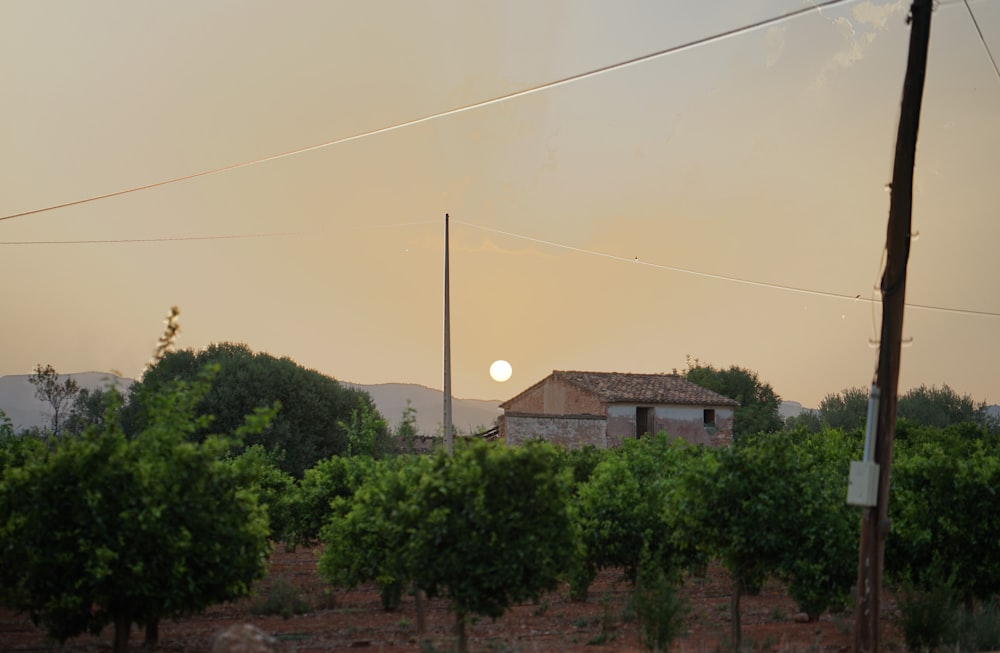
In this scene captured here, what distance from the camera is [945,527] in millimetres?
19922

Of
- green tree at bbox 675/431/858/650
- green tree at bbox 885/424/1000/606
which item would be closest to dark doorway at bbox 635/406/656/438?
green tree at bbox 885/424/1000/606

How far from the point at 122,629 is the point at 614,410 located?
155 feet

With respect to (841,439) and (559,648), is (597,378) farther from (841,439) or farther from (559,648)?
(559,648)

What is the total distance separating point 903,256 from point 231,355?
57941mm

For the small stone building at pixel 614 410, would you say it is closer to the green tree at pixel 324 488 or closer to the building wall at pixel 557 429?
the building wall at pixel 557 429

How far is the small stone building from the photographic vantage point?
2212 inches

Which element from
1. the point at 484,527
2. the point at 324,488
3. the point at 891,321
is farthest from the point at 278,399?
the point at 891,321

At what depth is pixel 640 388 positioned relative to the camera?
2504 inches

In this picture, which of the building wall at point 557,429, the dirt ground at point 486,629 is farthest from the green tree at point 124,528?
the building wall at point 557,429

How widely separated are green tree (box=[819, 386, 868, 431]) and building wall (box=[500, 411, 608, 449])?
35966mm

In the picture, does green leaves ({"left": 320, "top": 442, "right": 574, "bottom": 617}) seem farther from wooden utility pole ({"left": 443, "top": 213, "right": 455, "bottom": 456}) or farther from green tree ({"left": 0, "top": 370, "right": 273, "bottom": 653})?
wooden utility pole ({"left": 443, "top": 213, "right": 455, "bottom": 456})

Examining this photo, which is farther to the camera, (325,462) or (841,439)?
(841,439)

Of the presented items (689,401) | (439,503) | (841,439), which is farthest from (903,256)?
(689,401)

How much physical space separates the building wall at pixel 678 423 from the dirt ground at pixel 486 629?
104ft
